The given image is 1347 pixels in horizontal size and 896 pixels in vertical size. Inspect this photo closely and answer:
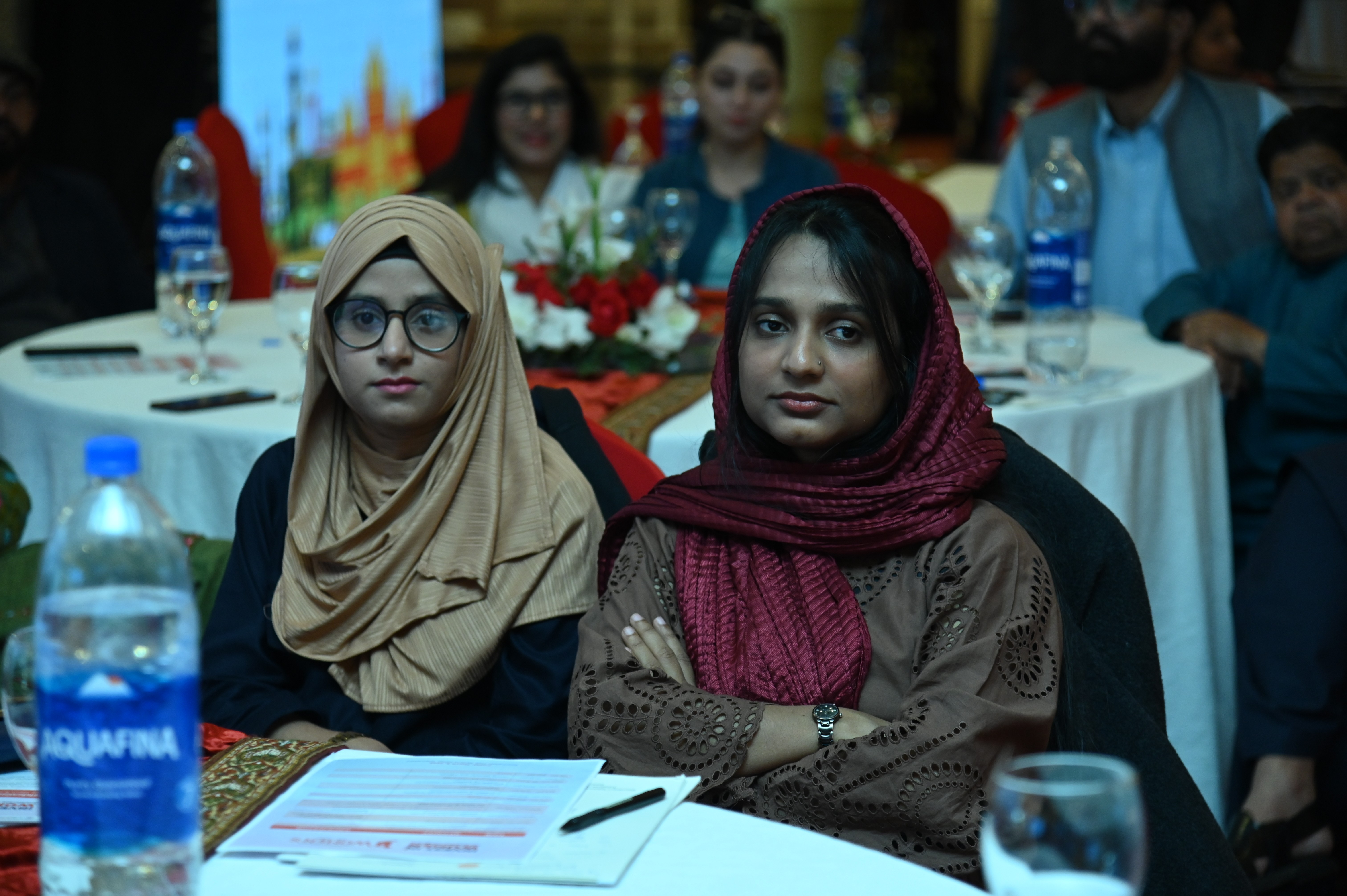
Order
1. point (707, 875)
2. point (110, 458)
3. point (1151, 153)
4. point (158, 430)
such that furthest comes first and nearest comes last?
point (1151, 153) < point (158, 430) < point (707, 875) < point (110, 458)

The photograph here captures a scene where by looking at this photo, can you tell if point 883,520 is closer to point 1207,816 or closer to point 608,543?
point 608,543

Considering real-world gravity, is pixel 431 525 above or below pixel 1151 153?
below

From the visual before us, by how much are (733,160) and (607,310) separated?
5.94 feet

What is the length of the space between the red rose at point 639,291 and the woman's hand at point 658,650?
134 cm

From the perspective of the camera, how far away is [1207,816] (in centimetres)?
154

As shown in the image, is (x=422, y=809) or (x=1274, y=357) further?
(x=1274, y=357)

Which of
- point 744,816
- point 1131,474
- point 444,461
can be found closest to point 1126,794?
point 744,816

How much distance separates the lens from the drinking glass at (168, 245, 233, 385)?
288cm

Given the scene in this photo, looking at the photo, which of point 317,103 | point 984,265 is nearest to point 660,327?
point 984,265

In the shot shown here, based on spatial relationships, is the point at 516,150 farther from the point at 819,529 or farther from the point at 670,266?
the point at 819,529

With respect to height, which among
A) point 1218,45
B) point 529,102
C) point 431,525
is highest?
point 1218,45

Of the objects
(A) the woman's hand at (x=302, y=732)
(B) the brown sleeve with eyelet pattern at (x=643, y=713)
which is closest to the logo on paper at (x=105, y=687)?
(B) the brown sleeve with eyelet pattern at (x=643, y=713)

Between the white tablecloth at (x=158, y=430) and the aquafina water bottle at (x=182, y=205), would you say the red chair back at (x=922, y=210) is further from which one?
the white tablecloth at (x=158, y=430)

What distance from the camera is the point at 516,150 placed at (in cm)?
466
